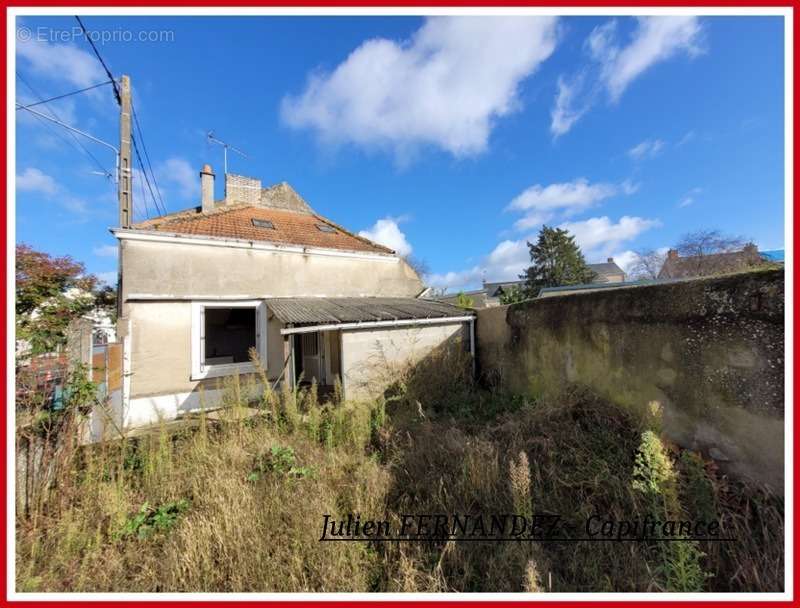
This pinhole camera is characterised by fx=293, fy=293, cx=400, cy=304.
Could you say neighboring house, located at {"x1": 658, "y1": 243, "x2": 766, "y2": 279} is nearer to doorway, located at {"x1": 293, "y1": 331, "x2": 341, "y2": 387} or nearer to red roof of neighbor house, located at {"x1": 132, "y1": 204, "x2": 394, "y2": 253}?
red roof of neighbor house, located at {"x1": 132, "y1": 204, "x2": 394, "y2": 253}

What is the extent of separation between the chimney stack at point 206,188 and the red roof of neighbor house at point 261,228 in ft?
1.68

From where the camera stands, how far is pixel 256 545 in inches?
103

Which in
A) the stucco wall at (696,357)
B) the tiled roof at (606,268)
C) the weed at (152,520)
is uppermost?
the tiled roof at (606,268)

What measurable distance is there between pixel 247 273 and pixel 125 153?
15.1 ft

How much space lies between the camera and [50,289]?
880 centimetres

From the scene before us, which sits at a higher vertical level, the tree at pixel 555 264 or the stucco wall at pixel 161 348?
the tree at pixel 555 264

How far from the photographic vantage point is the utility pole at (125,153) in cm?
786

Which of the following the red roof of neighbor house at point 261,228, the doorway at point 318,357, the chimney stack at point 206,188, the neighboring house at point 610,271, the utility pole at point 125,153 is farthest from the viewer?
the neighboring house at point 610,271

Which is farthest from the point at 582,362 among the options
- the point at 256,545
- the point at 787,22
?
the point at 256,545

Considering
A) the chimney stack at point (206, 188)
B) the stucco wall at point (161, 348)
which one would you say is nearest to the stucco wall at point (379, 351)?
the stucco wall at point (161, 348)

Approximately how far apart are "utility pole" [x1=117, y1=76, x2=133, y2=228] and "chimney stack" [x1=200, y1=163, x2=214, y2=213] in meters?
2.75

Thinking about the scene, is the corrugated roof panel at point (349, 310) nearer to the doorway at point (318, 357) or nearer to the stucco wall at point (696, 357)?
the doorway at point (318, 357)

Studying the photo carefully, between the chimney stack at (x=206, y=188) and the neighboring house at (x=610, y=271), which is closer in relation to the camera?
the chimney stack at (x=206, y=188)

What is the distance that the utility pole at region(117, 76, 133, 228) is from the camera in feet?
25.8
